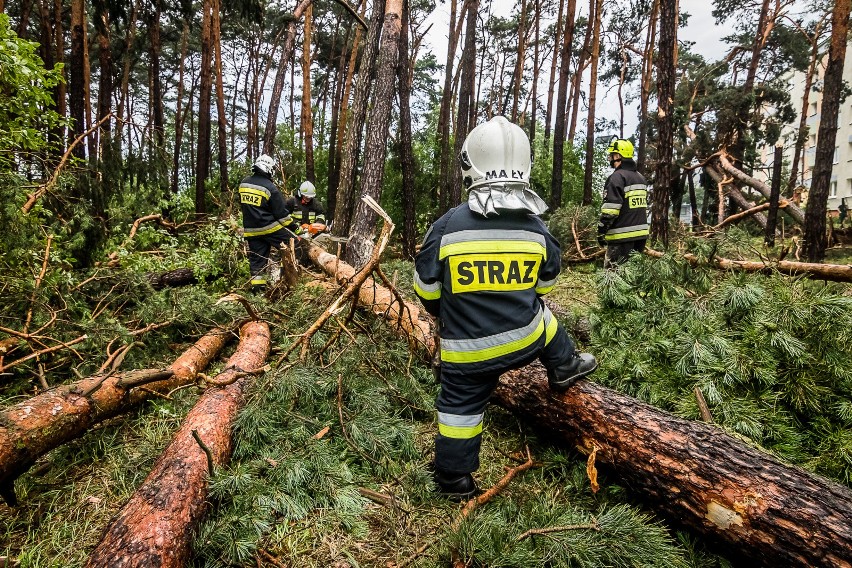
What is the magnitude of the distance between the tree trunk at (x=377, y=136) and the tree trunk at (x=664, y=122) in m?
3.79

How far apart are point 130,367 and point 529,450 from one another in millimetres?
3167

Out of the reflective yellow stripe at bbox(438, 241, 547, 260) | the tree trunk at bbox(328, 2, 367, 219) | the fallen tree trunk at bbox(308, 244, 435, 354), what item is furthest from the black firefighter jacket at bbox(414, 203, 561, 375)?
the tree trunk at bbox(328, 2, 367, 219)

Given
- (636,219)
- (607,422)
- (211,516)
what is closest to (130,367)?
(211,516)

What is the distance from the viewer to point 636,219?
5.35 m

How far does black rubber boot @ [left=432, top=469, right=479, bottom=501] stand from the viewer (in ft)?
7.29

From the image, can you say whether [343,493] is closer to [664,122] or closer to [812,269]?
[812,269]

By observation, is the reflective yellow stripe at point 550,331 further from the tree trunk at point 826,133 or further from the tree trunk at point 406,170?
the tree trunk at point 826,133

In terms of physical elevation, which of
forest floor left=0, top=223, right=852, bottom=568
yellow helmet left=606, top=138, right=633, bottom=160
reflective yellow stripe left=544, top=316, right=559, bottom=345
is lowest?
forest floor left=0, top=223, right=852, bottom=568

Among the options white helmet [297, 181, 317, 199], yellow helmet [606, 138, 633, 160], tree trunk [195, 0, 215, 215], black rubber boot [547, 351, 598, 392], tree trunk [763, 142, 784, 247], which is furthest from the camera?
tree trunk [195, 0, 215, 215]

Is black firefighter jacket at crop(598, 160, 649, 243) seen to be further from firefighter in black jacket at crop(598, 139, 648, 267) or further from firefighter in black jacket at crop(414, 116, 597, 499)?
firefighter in black jacket at crop(414, 116, 597, 499)

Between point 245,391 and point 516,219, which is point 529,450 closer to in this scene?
point 516,219

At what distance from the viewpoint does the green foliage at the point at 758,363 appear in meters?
2.26

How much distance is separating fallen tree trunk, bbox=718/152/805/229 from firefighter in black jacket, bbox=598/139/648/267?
22.5 ft

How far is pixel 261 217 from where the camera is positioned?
609 cm
